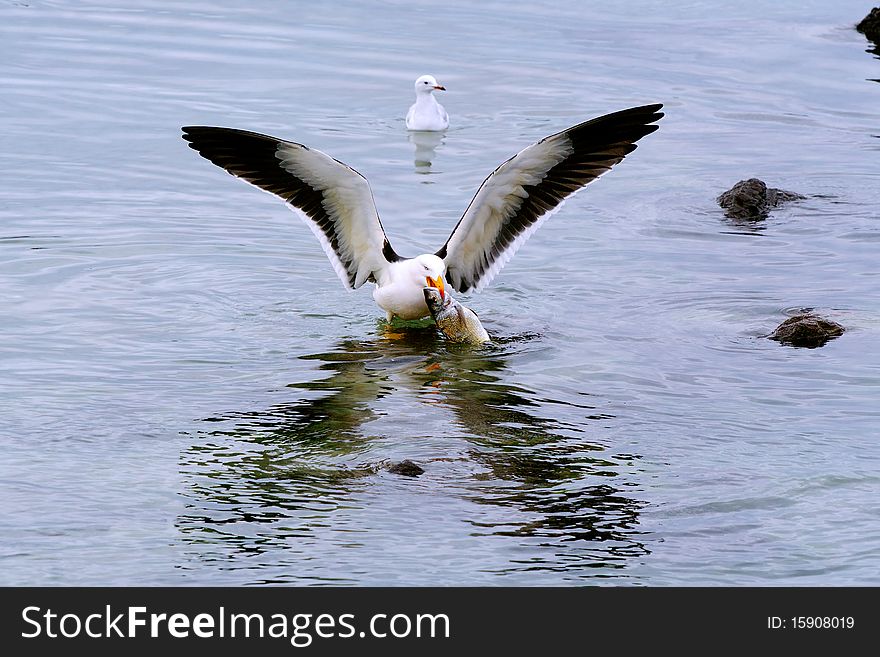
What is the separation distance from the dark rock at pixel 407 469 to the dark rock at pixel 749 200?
663cm

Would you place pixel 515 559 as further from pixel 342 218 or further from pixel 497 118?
pixel 497 118

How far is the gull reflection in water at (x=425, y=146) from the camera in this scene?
48.5 feet

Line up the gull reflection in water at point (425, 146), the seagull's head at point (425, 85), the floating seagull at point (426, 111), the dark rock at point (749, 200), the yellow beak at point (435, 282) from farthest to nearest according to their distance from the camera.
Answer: the seagull's head at point (425, 85)
the floating seagull at point (426, 111)
the gull reflection in water at point (425, 146)
the dark rock at point (749, 200)
the yellow beak at point (435, 282)

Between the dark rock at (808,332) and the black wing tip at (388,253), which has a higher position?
the black wing tip at (388,253)


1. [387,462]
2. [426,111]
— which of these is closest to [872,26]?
[426,111]

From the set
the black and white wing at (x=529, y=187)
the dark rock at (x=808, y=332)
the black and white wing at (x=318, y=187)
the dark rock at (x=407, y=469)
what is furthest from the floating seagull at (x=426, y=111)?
the dark rock at (x=407, y=469)

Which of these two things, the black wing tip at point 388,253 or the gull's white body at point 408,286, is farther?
the black wing tip at point 388,253

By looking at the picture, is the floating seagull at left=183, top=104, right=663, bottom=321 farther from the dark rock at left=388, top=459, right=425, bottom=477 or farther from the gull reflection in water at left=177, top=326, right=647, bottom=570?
the dark rock at left=388, top=459, right=425, bottom=477

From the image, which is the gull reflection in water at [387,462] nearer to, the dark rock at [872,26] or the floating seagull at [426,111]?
the floating seagull at [426,111]

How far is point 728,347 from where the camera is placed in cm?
958

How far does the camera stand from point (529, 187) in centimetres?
1021

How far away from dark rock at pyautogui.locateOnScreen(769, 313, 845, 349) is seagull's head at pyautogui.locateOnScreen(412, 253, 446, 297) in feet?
7.56

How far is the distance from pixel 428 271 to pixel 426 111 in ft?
20.3
